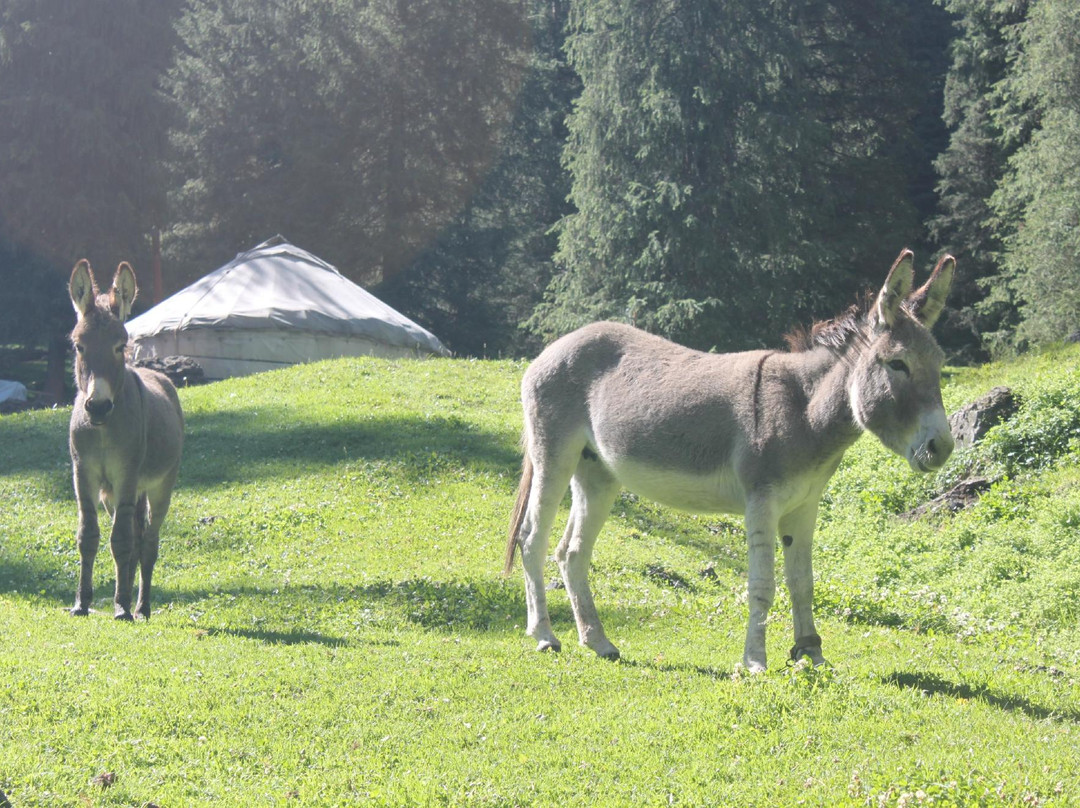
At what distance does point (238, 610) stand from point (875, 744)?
715cm

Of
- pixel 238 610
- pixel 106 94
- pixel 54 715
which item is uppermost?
pixel 106 94

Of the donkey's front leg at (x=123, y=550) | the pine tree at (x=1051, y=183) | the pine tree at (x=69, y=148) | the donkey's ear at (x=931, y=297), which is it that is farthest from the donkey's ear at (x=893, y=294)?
the pine tree at (x=69, y=148)

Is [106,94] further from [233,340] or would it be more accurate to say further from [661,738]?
[661,738]

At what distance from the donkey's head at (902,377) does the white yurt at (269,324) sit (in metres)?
24.6

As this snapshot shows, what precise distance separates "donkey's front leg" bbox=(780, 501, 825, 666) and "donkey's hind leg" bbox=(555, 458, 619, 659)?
1.55 meters

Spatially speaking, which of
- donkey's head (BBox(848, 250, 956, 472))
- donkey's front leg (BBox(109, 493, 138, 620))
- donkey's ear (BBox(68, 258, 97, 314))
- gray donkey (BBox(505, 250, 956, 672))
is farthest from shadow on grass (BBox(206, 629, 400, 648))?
donkey's head (BBox(848, 250, 956, 472))

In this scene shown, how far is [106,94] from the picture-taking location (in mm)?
46656

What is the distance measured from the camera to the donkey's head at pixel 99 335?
9914 millimetres

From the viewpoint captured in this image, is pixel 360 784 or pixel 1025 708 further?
pixel 1025 708

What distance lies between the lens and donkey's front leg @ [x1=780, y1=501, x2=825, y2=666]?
8.22 meters

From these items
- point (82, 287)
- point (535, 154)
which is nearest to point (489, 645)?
point (82, 287)

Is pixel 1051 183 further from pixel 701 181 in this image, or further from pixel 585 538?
pixel 585 538

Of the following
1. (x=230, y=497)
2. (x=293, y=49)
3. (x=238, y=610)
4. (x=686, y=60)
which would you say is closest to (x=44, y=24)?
(x=293, y=49)

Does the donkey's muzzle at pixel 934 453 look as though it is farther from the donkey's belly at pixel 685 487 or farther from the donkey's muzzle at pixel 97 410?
the donkey's muzzle at pixel 97 410
